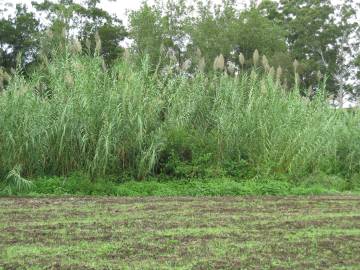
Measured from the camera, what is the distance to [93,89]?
9867mm

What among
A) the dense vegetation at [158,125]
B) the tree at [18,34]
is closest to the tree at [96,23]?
the tree at [18,34]

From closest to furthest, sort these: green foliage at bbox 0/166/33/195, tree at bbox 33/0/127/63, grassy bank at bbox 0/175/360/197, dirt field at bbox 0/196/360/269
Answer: dirt field at bbox 0/196/360/269 < green foliage at bbox 0/166/33/195 < grassy bank at bbox 0/175/360/197 < tree at bbox 33/0/127/63

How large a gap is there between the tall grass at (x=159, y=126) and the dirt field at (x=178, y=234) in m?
1.48

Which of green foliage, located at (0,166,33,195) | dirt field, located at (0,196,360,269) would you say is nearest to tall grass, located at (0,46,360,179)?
green foliage, located at (0,166,33,195)

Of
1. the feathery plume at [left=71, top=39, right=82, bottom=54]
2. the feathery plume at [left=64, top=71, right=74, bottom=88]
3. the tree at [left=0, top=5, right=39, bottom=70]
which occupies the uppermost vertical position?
the tree at [left=0, top=5, right=39, bottom=70]

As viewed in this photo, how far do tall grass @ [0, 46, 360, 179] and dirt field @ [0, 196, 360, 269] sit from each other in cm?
148

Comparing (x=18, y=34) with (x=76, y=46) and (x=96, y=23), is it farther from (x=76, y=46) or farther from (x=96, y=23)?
(x=76, y=46)

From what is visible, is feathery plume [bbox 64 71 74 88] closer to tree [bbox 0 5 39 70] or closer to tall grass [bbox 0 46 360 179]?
tall grass [bbox 0 46 360 179]

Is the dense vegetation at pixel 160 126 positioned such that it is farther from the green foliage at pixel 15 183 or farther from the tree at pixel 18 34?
the tree at pixel 18 34

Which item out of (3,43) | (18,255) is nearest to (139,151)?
(18,255)

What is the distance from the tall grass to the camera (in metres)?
9.40

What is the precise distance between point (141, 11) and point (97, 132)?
71.8ft

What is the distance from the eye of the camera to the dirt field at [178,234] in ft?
14.9

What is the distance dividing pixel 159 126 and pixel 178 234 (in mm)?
5021
